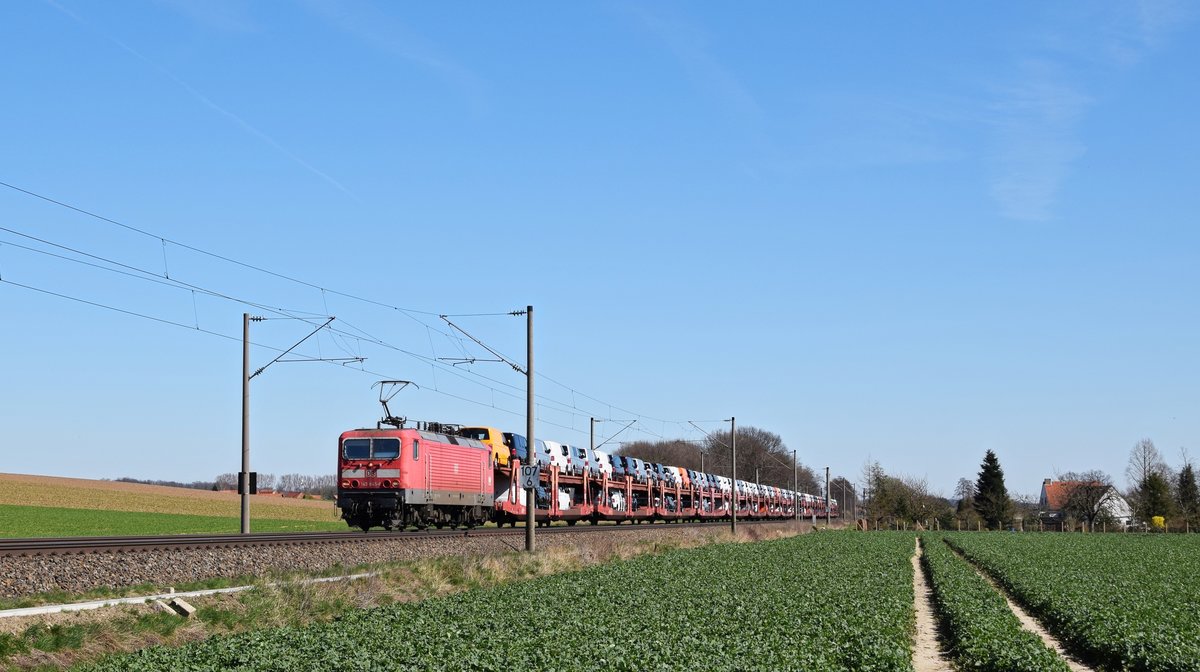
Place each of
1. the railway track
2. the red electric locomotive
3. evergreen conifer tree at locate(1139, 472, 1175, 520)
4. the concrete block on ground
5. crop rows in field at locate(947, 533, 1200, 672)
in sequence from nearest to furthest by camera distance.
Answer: the concrete block on ground → crop rows in field at locate(947, 533, 1200, 672) → the railway track → the red electric locomotive → evergreen conifer tree at locate(1139, 472, 1175, 520)

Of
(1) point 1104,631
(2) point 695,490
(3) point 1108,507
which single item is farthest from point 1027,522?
(1) point 1104,631

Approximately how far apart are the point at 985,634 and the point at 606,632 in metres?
7.92

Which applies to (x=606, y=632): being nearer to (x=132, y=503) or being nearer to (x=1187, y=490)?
(x=132, y=503)

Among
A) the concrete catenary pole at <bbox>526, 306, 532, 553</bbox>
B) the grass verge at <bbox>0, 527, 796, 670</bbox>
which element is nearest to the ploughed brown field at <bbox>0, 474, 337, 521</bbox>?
the concrete catenary pole at <bbox>526, 306, 532, 553</bbox>

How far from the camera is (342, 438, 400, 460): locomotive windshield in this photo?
40594mm

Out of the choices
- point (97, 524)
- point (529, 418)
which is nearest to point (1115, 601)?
point (529, 418)

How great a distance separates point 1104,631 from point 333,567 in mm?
17644

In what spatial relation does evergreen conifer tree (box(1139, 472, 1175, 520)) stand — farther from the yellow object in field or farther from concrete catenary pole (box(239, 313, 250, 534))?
concrete catenary pole (box(239, 313, 250, 534))

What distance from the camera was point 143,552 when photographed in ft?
78.7

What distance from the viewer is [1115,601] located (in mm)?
31141

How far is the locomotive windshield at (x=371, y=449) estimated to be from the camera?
133ft

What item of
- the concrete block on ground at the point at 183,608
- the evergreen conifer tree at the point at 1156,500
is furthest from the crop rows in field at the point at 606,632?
the evergreen conifer tree at the point at 1156,500

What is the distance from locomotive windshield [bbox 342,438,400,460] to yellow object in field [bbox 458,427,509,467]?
25.8ft

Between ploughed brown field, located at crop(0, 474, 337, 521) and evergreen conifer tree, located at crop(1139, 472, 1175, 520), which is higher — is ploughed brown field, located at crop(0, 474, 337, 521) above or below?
above
